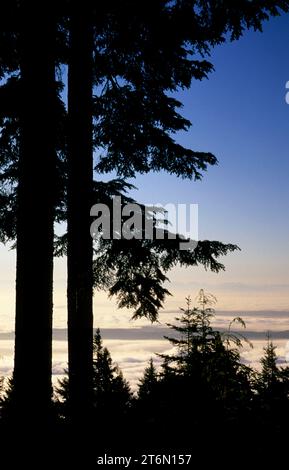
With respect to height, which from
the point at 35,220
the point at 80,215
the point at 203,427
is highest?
the point at 80,215

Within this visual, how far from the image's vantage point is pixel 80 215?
18.2ft

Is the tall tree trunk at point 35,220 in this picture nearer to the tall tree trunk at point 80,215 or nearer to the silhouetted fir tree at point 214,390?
the tall tree trunk at point 80,215

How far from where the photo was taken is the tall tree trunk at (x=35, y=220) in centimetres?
477

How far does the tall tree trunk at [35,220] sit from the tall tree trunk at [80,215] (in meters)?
0.45

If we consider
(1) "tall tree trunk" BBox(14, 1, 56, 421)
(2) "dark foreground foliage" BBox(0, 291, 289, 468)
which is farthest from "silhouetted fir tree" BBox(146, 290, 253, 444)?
(1) "tall tree trunk" BBox(14, 1, 56, 421)

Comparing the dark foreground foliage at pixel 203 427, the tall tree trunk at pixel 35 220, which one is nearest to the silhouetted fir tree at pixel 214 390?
the dark foreground foliage at pixel 203 427

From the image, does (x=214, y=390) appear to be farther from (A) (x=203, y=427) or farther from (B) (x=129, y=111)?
(B) (x=129, y=111)

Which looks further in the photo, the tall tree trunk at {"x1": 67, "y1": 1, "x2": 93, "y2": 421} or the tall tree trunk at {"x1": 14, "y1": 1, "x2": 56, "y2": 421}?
the tall tree trunk at {"x1": 67, "y1": 1, "x2": 93, "y2": 421}

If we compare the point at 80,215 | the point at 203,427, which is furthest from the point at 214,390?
the point at 80,215

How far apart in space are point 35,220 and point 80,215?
760mm

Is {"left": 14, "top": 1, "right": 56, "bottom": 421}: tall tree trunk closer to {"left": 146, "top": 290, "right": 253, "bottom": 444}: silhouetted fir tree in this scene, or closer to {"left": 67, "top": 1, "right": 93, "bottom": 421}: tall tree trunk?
{"left": 67, "top": 1, "right": 93, "bottom": 421}: tall tree trunk

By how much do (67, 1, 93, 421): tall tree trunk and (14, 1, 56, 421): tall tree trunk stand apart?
45cm

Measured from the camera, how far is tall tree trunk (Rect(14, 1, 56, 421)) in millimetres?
4766
